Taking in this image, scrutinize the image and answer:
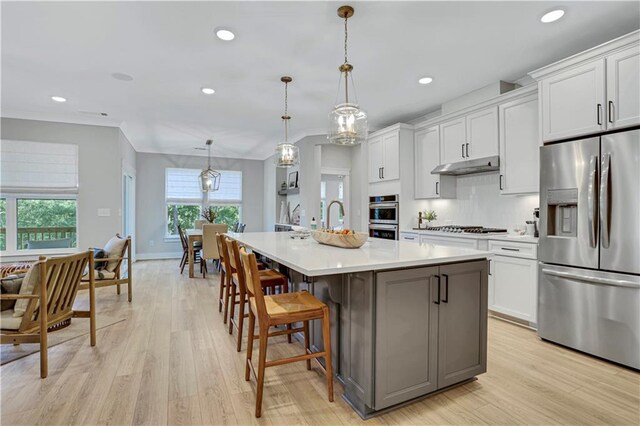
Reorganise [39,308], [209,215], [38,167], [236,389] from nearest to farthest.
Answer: [236,389] → [39,308] → [38,167] → [209,215]

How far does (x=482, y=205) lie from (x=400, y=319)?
3.15m

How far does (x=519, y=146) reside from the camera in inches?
145

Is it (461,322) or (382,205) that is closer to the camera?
(461,322)

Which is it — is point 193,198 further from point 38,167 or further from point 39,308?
point 39,308

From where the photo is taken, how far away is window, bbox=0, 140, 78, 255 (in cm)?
487

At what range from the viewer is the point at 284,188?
24.8ft

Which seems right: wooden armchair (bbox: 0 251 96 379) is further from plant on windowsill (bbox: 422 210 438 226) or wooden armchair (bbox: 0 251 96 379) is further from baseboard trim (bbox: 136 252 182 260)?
baseboard trim (bbox: 136 252 182 260)

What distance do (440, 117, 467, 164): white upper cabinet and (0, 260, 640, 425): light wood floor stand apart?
2365 millimetres

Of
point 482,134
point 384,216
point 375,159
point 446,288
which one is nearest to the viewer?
point 446,288

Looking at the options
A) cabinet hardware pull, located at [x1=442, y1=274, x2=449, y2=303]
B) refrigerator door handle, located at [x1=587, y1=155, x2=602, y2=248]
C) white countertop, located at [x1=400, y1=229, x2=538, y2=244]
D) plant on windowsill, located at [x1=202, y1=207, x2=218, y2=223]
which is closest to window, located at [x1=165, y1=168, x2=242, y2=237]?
plant on windowsill, located at [x1=202, y1=207, x2=218, y2=223]

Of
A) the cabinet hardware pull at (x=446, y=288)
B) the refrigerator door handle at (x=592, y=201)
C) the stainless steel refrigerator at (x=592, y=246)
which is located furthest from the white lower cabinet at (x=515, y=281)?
the cabinet hardware pull at (x=446, y=288)

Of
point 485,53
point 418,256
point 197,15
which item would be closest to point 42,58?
point 197,15

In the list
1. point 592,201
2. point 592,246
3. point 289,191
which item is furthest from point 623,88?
point 289,191

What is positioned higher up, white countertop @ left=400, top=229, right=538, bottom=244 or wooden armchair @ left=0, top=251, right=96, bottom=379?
white countertop @ left=400, top=229, right=538, bottom=244
